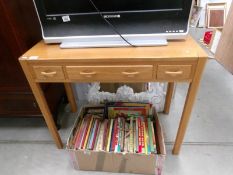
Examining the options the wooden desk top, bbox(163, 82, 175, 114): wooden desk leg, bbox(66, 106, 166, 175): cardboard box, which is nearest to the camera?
the wooden desk top

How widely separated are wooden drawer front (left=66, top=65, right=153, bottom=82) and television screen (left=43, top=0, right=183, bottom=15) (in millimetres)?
313

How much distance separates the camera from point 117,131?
1198 mm

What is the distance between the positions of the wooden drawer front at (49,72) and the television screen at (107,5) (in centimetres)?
31

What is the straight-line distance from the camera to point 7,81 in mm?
1227

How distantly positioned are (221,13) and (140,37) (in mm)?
3147

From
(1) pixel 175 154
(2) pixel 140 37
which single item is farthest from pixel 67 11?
(1) pixel 175 154

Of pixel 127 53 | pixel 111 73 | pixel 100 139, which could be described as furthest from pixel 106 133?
pixel 127 53

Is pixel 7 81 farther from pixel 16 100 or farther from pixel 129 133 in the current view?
pixel 129 133

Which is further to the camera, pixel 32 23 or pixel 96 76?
pixel 32 23

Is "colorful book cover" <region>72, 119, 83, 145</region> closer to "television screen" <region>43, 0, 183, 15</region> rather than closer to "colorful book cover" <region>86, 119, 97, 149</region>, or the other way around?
"colorful book cover" <region>86, 119, 97, 149</region>

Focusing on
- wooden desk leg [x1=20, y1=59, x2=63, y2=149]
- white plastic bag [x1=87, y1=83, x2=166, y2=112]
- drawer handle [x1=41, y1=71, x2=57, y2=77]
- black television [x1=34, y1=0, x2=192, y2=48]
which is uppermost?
black television [x1=34, y1=0, x2=192, y2=48]

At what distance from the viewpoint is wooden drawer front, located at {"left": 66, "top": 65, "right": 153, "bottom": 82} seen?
35.6 inches

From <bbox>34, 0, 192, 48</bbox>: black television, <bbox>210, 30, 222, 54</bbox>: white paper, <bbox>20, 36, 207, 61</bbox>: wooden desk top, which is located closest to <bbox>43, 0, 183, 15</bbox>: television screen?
<bbox>34, 0, 192, 48</bbox>: black television

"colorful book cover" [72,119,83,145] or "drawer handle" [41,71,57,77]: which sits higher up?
"drawer handle" [41,71,57,77]
